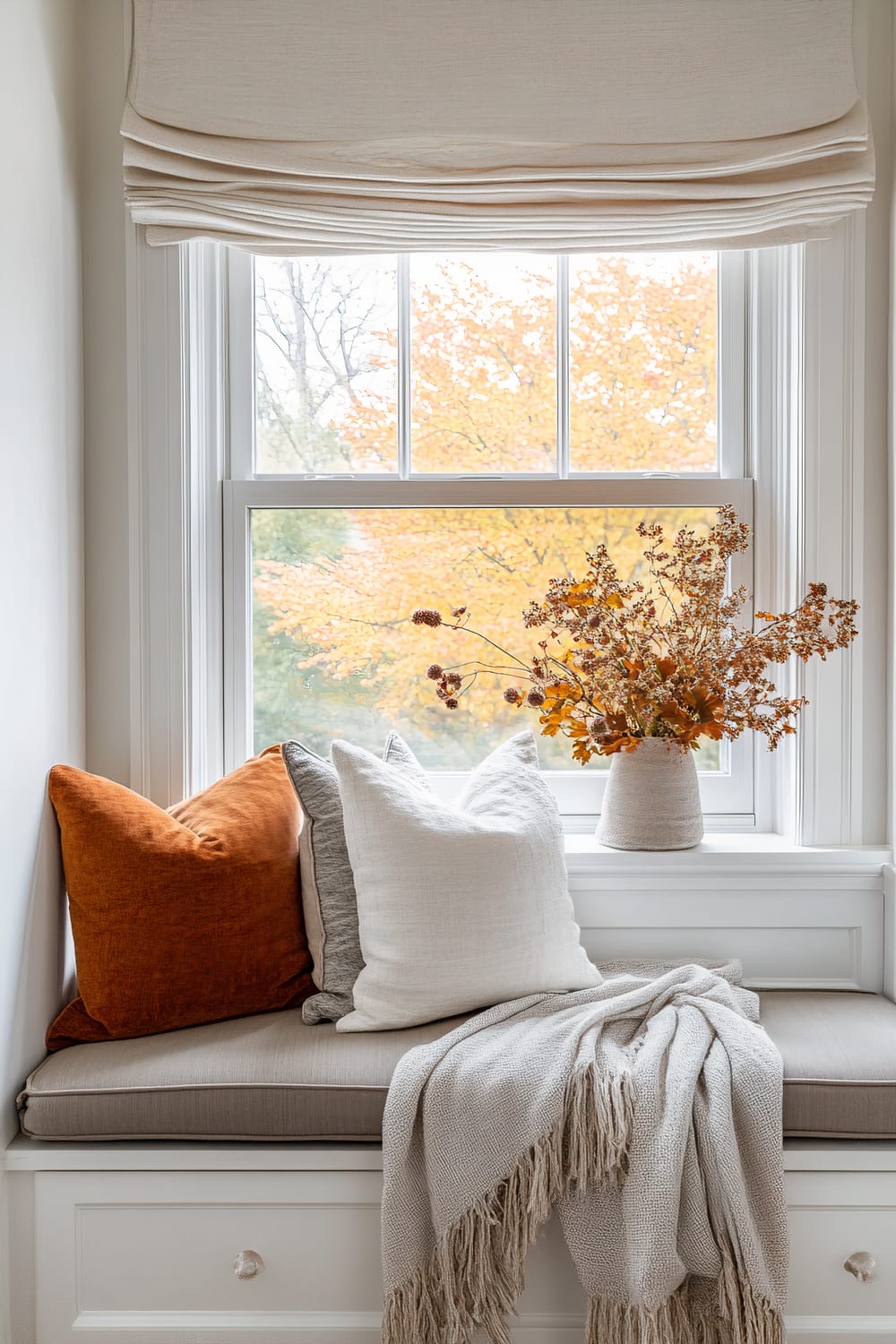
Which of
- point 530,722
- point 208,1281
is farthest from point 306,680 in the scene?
point 208,1281

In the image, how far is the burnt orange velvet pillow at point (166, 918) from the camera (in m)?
1.67

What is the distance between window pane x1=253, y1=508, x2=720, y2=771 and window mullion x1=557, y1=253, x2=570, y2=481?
0.40 feet

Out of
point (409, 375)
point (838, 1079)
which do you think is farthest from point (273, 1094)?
point (409, 375)

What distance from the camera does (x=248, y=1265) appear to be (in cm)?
154

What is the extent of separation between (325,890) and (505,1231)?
63 cm

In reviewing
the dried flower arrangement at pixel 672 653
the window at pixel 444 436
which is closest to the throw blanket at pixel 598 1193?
the dried flower arrangement at pixel 672 653

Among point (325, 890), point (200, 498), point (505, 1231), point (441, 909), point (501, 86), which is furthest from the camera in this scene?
point (200, 498)

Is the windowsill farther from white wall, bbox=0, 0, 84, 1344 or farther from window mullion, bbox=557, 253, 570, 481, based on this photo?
white wall, bbox=0, 0, 84, 1344

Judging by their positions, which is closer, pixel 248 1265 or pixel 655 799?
pixel 248 1265

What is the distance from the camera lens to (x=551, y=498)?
2121 mm

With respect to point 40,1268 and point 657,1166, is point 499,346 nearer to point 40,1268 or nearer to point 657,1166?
point 657,1166

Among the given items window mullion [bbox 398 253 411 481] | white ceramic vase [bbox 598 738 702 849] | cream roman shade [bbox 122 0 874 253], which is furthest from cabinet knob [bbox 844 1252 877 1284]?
cream roman shade [bbox 122 0 874 253]

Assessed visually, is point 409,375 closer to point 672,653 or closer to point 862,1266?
point 672,653

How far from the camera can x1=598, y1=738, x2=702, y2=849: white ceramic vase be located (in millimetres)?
1949
